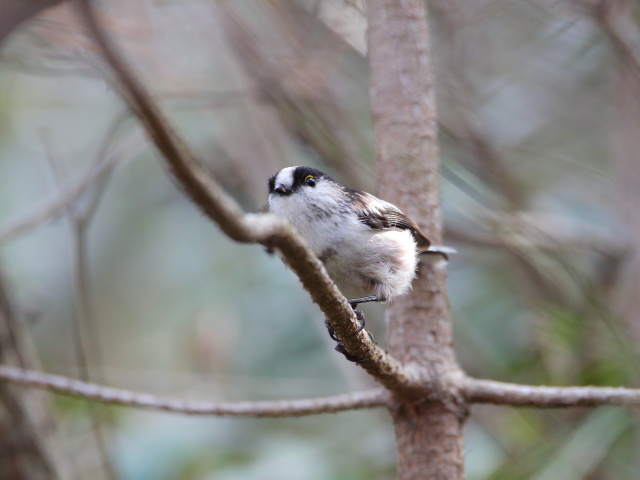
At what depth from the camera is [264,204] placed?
10.0 feet

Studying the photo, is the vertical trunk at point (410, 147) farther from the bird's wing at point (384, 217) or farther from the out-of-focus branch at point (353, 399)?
the out-of-focus branch at point (353, 399)

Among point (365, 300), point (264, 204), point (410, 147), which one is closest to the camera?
point (365, 300)

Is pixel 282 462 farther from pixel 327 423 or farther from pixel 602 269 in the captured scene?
pixel 602 269

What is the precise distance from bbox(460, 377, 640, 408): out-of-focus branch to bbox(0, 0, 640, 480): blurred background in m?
0.31

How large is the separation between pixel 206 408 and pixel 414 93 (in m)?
1.41

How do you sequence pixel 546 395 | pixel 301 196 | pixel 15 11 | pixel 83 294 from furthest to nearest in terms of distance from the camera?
pixel 83 294 → pixel 301 196 → pixel 546 395 → pixel 15 11

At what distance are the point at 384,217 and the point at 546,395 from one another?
85cm

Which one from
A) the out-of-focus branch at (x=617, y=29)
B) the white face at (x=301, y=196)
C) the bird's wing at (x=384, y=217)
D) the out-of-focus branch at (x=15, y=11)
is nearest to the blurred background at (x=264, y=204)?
the out-of-focus branch at (x=617, y=29)

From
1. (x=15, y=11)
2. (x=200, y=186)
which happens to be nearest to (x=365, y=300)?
(x=200, y=186)

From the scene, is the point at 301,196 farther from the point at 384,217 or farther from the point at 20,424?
the point at 20,424

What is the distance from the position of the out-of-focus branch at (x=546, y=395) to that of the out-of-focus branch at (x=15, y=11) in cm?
182

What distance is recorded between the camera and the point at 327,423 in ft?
17.8

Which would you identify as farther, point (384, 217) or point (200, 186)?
point (384, 217)

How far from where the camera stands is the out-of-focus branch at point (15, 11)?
1.05 m
